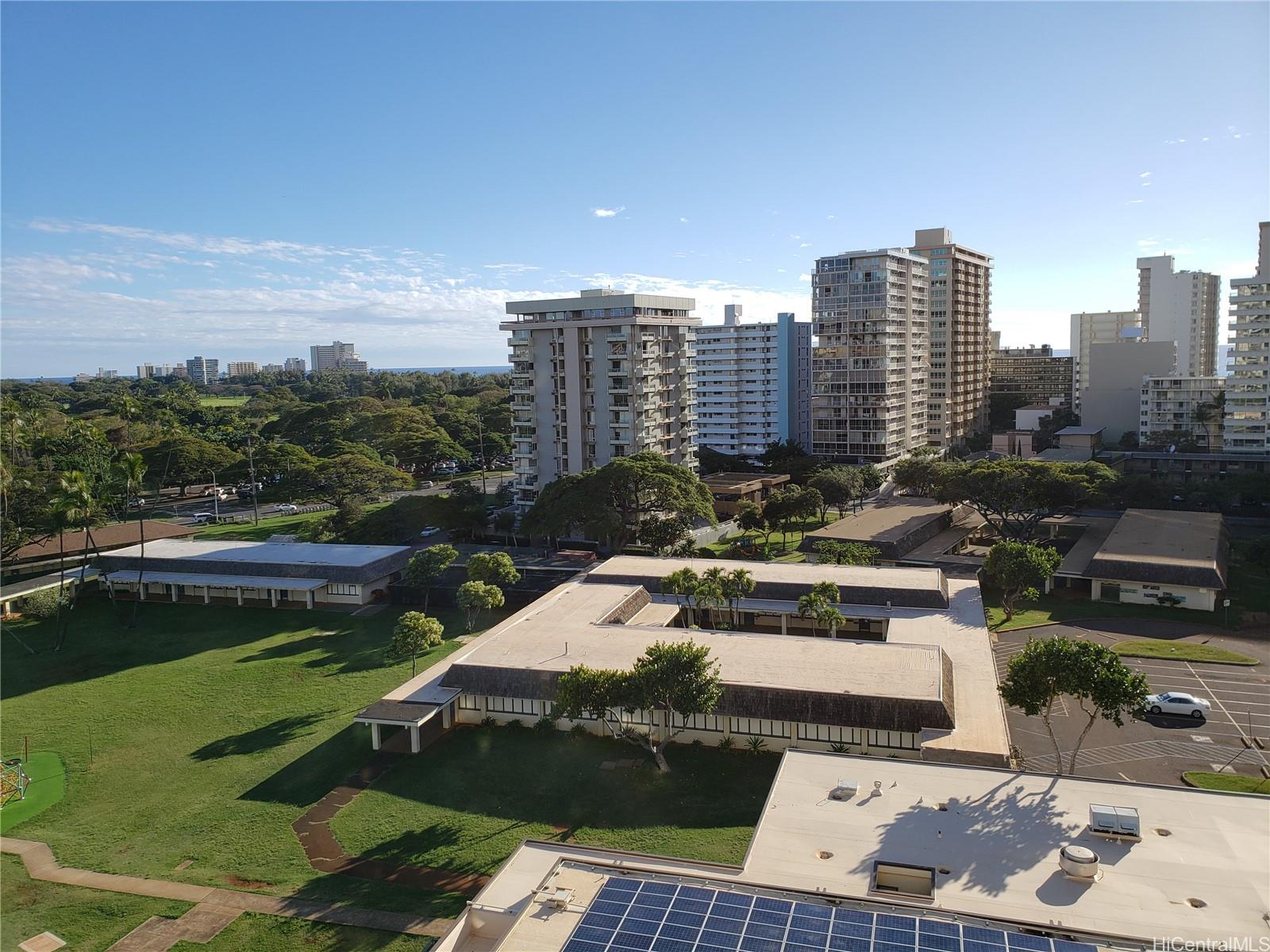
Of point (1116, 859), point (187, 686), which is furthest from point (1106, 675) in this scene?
point (187, 686)

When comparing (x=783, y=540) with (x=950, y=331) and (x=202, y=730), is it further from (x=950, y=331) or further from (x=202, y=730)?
(x=950, y=331)

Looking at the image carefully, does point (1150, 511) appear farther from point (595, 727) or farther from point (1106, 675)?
point (595, 727)

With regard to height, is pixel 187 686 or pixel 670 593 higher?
pixel 670 593

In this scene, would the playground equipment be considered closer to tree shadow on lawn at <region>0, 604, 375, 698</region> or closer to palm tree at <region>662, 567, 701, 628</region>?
tree shadow on lawn at <region>0, 604, 375, 698</region>

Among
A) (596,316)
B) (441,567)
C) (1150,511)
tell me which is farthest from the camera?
(596,316)

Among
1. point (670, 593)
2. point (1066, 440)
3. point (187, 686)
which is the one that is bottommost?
point (187, 686)

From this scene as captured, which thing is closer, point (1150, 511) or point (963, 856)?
point (963, 856)

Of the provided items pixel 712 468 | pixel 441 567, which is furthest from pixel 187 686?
pixel 712 468

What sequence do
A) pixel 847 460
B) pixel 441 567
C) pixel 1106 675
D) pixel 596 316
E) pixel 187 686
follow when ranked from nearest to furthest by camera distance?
pixel 1106 675 → pixel 187 686 → pixel 441 567 → pixel 596 316 → pixel 847 460
